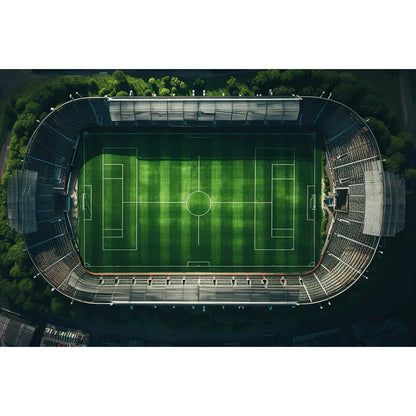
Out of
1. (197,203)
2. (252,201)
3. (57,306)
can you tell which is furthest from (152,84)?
(57,306)

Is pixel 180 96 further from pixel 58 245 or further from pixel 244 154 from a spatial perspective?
pixel 58 245

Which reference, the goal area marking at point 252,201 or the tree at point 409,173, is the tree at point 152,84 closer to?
the goal area marking at point 252,201

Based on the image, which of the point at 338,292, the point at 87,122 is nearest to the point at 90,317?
the point at 87,122

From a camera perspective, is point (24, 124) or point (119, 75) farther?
point (119, 75)

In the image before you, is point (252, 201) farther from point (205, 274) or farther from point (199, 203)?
point (205, 274)

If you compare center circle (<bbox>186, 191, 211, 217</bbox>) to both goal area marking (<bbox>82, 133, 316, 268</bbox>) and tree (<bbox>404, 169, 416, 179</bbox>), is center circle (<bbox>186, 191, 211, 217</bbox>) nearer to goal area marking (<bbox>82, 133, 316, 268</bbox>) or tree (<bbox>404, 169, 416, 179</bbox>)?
goal area marking (<bbox>82, 133, 316, 268</bbox>)

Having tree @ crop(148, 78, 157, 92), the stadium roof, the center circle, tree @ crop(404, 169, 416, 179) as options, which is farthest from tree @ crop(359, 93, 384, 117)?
the stadium roof
